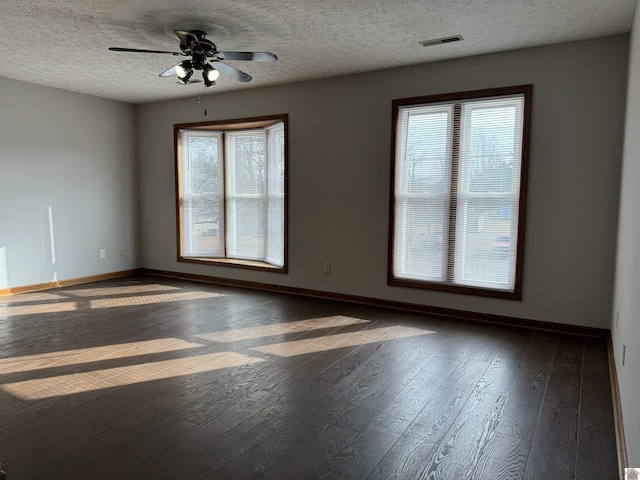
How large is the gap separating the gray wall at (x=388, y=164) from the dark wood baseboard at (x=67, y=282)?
546 millimetres

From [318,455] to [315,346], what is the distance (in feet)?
4.91

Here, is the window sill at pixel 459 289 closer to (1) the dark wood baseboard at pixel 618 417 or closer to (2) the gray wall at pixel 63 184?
(1) the dark wood baseboard at pixel 618 417

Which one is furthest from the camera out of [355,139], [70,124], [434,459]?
[70,124]

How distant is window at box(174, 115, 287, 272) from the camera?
576 cm

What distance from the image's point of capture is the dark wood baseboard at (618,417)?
1937mm

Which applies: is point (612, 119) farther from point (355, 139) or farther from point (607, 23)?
point (355, 139)

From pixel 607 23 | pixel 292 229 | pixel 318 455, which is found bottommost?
pixel 318 455

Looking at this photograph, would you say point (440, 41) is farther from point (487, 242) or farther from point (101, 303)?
point (101, 303)

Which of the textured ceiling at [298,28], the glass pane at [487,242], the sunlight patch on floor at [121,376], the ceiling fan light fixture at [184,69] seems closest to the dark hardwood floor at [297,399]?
the sunlight patch on floor at [121,376]

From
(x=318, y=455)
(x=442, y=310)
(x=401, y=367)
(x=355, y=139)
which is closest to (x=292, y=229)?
(x=355, y=139)

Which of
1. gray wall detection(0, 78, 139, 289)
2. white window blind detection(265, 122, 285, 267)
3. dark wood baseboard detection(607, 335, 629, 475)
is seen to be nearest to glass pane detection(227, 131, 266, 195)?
white window blind detection(265, 122, 285, 267)

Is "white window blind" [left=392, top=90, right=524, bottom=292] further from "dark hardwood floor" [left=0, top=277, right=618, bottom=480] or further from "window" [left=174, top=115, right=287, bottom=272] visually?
"window" [left=174, top=115, right=287, bottom=272]

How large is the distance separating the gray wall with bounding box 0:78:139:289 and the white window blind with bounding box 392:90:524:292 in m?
4.19

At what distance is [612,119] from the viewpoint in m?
3.63
